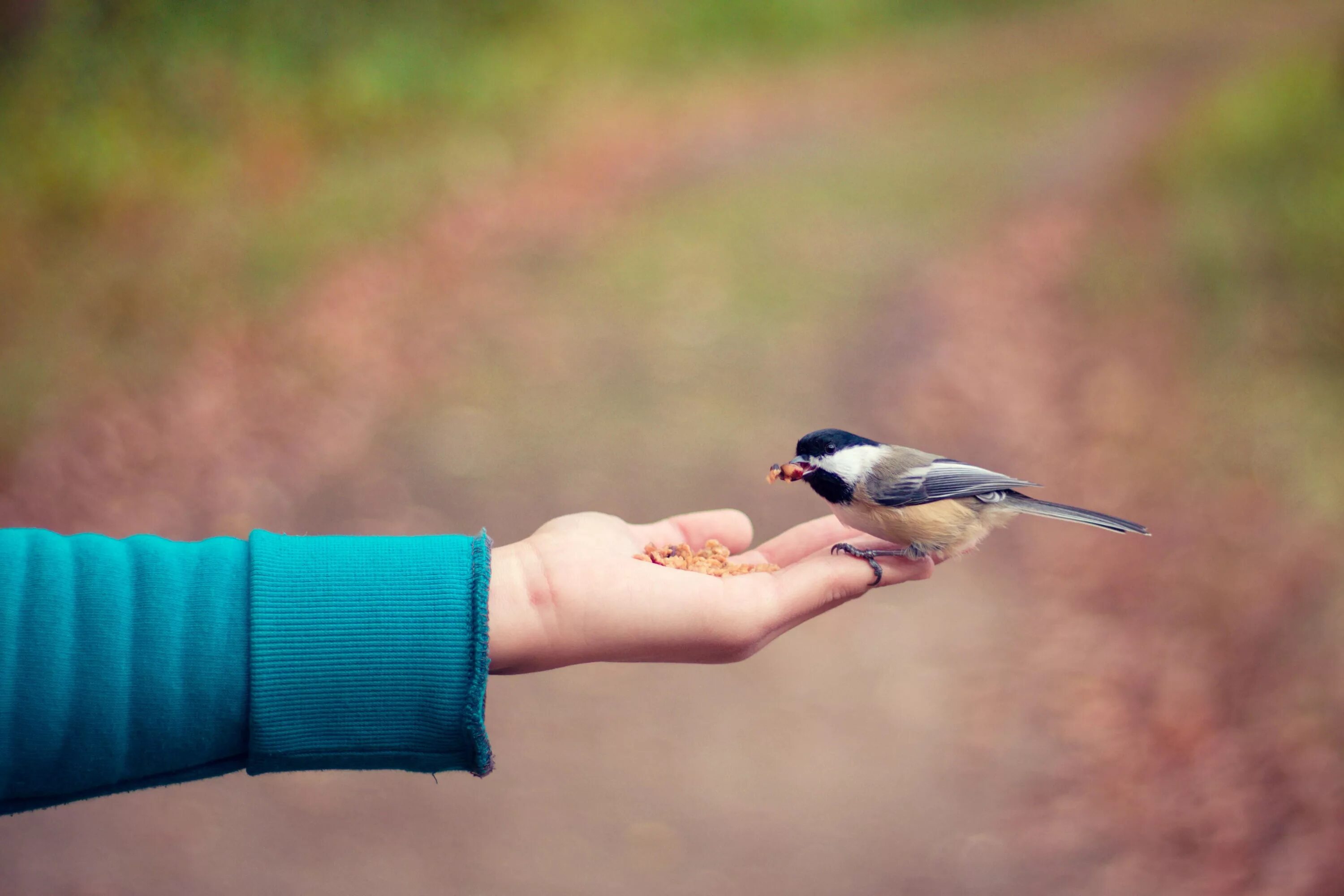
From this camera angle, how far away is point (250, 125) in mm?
4566

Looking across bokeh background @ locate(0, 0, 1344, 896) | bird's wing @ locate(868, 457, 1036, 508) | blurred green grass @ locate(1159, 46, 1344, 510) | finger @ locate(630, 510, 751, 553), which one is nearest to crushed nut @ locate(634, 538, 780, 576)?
finger @ locate(630, 510, 751, 553)

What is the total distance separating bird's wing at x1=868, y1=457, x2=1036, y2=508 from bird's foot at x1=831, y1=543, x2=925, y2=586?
0.11 metres

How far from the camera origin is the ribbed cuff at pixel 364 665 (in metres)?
1.44

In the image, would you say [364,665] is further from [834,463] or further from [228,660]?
[834,463]

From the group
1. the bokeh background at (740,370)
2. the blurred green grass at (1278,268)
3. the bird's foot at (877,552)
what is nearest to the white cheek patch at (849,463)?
the bird's foot at (877,552)

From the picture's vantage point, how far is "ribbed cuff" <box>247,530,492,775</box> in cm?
144

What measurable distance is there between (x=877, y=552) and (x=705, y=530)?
39cm

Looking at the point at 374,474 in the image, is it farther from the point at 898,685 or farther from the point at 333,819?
the point at 898,685

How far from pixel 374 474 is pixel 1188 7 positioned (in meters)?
4.41

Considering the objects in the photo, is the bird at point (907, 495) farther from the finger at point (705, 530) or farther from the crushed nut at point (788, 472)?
the finger at point (705, 530)

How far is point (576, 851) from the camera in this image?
121 inches

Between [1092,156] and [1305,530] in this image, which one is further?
[1092,156]

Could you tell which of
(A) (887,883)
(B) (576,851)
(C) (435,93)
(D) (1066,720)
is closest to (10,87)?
(C) (435,93)

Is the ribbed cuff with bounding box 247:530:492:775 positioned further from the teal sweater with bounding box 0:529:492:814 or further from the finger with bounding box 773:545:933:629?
the finger with bounding box 773:545:933:629
